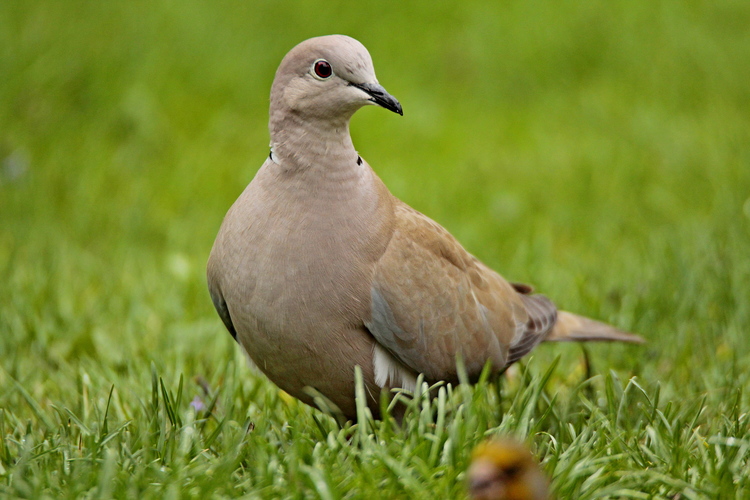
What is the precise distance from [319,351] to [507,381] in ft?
4.33

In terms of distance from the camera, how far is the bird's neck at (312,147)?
2.74 meters

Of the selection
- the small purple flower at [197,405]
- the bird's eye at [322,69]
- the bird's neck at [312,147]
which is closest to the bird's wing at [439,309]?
the bird's neck at [312,147]

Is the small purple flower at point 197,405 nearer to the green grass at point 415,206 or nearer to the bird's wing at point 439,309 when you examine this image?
the green grass at point 415,206

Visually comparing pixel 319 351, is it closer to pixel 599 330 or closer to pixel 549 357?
pixel 599 330

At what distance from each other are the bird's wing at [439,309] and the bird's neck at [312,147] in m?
0.33

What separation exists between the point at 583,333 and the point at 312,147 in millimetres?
1525

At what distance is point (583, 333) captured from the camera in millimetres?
3568

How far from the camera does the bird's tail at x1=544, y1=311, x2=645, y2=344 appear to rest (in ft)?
11.6

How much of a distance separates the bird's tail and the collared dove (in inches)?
30.4

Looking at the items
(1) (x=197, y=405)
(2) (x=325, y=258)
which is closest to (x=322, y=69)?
(2) (x=325, y=258)

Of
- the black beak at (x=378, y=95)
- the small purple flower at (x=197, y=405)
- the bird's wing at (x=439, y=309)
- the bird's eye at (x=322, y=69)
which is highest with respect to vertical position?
the bird's eye at (x=322, y=69)

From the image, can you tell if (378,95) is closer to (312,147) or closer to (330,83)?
(330,83)

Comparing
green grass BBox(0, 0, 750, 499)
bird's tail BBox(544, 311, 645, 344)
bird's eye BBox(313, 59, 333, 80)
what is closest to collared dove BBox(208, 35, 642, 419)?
bird's eye BBox(313, 59, 333, 80)

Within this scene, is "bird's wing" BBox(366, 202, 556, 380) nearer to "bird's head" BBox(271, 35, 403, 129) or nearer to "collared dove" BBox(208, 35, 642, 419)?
"collared dove" BBox(208, 35, 642, 419)
